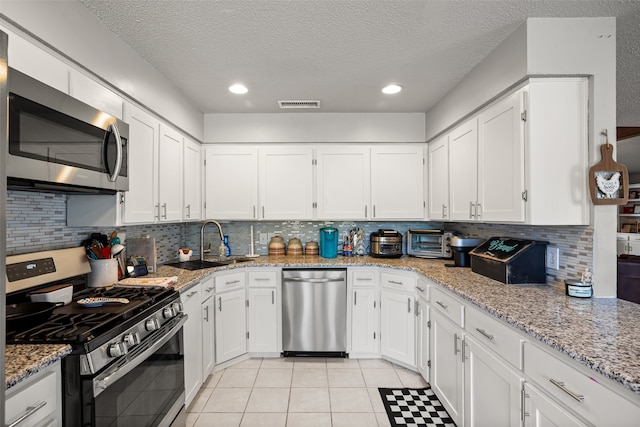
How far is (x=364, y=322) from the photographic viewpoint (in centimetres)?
305

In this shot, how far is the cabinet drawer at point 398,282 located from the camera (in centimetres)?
279

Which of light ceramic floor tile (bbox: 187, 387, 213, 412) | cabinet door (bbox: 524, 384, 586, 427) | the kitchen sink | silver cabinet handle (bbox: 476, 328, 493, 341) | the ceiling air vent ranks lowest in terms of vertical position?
light ceramic floor tile (bbox: 187, 387, 213, 412)

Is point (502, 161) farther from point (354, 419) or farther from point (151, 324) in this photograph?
point (151, 324)

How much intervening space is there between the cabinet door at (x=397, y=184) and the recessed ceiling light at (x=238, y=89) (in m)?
1.45

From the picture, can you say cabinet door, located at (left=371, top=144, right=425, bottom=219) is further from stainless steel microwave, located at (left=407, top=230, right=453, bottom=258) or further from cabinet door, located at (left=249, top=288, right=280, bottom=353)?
cabinet door, located at (left=249, top=288, right=280, bottom=353)

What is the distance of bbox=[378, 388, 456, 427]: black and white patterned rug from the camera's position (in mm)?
2135

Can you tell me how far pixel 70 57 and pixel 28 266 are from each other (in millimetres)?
1047

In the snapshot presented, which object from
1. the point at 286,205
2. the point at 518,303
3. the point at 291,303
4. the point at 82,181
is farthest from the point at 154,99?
the point at 518,303

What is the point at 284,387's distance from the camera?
2.57m

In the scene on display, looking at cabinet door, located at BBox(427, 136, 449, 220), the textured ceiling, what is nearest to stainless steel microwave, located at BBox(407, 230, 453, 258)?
cabinet door, located at BBox(427, 136, 449, 220)

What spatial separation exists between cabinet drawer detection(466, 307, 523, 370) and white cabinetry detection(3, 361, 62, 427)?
5.85 ft

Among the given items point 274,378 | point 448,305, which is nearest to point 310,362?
point 274,378

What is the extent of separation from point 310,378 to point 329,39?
2549 mm

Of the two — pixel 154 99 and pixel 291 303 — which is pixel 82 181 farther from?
pixel 291 303
